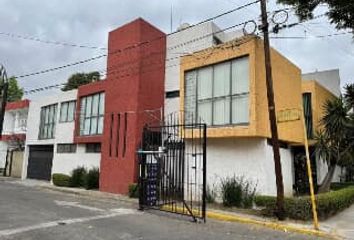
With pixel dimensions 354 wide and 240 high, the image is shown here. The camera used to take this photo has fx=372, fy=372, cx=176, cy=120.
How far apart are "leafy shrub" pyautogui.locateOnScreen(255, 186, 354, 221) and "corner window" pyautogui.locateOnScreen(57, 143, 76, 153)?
1572 centimetres

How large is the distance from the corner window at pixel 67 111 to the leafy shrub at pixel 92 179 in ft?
18.3

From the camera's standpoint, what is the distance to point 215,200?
15844mm

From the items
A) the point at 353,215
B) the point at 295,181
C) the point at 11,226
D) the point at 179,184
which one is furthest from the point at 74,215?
the point at 295,181

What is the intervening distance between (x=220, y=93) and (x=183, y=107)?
2.00m

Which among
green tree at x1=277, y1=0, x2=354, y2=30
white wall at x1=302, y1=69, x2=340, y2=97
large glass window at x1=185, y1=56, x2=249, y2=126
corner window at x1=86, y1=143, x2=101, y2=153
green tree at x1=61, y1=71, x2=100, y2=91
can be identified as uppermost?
green tree at x1=61, y1=71, x2=100, y2=91

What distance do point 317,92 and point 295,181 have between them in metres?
5.52

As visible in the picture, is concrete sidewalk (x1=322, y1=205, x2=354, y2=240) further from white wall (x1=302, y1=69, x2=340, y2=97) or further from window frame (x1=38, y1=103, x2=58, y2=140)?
window frame (x1=38, y1=103, x2=58, y2=140)

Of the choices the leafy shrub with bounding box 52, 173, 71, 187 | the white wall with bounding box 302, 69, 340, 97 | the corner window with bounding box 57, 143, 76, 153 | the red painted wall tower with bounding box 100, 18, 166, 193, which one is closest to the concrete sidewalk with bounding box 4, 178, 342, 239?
the red painted wall tower with bounding box 100, 18, 166, 193

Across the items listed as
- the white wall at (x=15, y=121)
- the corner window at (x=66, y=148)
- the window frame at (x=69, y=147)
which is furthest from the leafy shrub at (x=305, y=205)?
the white wall at (x=15, y=121)

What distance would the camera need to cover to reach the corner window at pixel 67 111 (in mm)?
26516

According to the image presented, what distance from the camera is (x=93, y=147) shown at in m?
24.1

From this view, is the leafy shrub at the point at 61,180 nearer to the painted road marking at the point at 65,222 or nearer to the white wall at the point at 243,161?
the painted road marking at the point at 65,222

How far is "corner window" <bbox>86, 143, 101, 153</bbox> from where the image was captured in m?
23.6

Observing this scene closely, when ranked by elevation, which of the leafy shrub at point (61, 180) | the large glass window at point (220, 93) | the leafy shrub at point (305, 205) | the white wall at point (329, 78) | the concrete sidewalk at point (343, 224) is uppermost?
the white wall at point (329, 78)
